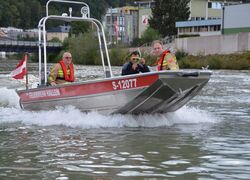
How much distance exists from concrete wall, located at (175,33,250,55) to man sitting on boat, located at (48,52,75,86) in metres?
52.7

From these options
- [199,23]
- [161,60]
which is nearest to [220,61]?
[199,23]

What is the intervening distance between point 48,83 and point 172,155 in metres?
5.78

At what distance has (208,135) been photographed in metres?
11.6

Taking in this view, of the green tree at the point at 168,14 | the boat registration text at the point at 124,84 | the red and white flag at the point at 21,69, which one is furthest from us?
the green tree at the point at 168,14

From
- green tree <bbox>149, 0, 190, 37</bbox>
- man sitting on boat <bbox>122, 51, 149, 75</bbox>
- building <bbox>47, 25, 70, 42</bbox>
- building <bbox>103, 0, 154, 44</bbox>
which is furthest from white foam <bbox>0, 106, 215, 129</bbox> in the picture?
building <bbox>47, 25, 70, 42</bbox>

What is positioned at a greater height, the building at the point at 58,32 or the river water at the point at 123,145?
the river water at the point at 123,145

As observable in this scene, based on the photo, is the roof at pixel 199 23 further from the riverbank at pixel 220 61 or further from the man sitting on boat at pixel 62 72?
the man sitting on boat at pixel 62 72

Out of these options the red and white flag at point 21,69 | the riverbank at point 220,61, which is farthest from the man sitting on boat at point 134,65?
the riverbank at point 220,61

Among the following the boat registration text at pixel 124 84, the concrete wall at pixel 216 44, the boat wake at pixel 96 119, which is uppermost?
the boat registration text at pixel 124 84

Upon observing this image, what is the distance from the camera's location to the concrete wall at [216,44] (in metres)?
65.6

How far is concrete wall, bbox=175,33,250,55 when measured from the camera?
2581 inches

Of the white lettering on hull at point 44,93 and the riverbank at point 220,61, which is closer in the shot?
the white lettering on hull at point 44,93

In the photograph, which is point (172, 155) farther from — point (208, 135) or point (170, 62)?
point (170, 62)

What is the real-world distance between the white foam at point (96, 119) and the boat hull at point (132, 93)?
14cm
